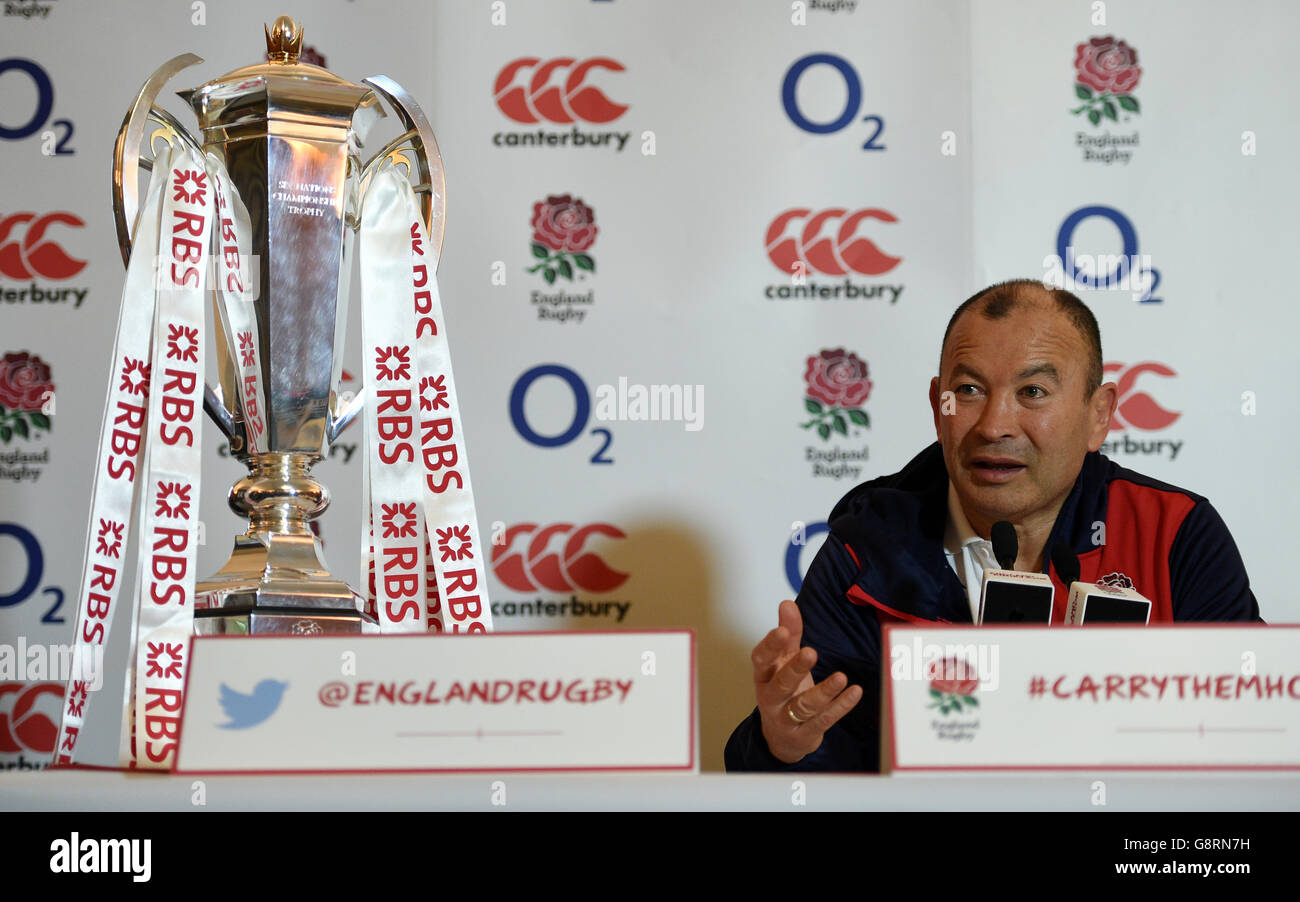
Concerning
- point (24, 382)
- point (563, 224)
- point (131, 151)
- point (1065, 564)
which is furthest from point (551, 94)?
point (1065, 564)

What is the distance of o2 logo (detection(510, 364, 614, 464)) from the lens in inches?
88.4

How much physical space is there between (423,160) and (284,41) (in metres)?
0.18

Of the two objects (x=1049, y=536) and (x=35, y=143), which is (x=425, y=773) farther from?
(x=35, y=143)

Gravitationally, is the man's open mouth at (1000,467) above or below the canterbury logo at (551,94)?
below

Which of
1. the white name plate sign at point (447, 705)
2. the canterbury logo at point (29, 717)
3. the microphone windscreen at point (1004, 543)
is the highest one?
the microphone windscreen at point (1004, 543)

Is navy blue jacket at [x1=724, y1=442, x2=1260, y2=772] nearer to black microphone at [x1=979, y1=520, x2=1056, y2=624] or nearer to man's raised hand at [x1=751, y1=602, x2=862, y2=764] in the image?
man's raised hand at [x1=751, y1=602, x2=862, y2=764]

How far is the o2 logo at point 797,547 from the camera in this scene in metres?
2.21

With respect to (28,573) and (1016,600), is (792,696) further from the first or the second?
(28,573)

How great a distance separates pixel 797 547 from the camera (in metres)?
2.22

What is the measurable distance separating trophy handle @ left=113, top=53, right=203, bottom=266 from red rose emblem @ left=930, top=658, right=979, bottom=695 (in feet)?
2.61

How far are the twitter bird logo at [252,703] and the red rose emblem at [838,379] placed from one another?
1.58 m

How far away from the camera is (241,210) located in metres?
1.17

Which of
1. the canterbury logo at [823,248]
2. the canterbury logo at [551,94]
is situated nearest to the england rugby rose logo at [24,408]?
the canterbury logo at [551,94]

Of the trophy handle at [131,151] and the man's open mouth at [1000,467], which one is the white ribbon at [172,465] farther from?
the man's open mouth at [1000,467]
